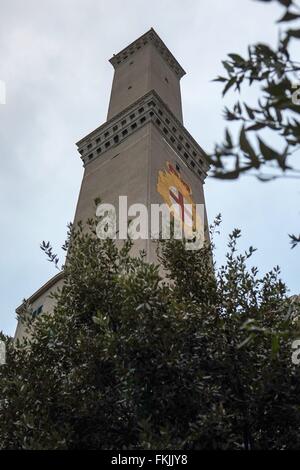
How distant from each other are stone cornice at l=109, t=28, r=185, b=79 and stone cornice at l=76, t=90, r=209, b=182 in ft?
34.8

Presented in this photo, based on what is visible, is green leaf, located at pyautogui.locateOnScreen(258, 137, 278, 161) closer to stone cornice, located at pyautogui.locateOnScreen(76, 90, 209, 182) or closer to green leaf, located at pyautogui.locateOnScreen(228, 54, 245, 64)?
green leaf, located at pyautogui.locateOnScreen(228, 54, 245, 64)

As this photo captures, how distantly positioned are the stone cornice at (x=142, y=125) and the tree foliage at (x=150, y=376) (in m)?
18.9

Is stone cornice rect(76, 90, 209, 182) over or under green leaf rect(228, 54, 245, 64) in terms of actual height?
over

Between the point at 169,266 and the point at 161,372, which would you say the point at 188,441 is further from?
the point at 169,266

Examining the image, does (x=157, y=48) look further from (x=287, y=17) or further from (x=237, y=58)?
(x=287, y=17)

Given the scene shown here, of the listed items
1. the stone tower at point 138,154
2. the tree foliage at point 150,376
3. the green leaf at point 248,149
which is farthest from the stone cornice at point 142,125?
the green leaf at point 248,149

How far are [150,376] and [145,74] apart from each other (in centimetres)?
2841

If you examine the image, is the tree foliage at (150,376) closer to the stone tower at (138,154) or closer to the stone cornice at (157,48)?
the stone tower at (138,154)

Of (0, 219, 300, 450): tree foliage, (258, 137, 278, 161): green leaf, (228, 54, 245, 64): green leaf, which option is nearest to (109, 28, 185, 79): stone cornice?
(0, 219, 300, 450): tree foliage

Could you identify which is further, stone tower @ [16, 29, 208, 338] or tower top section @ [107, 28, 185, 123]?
tower top section @ [107, 28, 185, 123]

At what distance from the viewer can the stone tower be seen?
79.0ft

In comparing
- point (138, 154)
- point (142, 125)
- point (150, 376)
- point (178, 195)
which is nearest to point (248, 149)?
point (150, 376)

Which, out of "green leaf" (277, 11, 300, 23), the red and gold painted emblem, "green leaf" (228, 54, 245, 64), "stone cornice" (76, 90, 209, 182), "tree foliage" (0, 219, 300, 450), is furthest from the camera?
"stone cornice" (76, 90, 209, 182)

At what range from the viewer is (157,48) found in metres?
38.2
